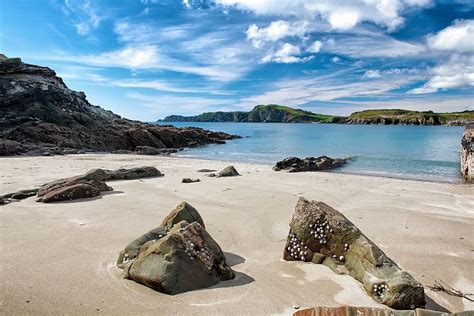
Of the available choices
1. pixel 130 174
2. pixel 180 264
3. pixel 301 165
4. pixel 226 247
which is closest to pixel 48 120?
pixel 130 174

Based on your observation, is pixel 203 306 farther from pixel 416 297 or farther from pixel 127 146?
pixel 127 146

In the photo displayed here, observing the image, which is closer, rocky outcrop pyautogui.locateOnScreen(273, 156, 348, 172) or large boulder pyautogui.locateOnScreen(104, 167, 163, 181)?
large boulder pyautogui.locateOnScreen(104, 167, 163, 181)

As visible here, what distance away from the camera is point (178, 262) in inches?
184

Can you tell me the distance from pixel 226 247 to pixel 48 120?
38.3 meters

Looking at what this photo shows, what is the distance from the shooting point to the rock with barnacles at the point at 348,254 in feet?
14.4

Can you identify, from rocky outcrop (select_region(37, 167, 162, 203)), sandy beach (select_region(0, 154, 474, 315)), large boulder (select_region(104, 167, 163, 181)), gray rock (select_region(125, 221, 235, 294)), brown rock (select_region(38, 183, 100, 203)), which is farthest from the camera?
large boulder (select_region(104, 167, 163, 181))

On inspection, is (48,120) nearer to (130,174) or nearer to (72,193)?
(130,174)

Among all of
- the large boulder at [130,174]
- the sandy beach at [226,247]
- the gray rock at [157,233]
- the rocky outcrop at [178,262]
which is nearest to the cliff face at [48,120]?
the large boulder at [130,174]

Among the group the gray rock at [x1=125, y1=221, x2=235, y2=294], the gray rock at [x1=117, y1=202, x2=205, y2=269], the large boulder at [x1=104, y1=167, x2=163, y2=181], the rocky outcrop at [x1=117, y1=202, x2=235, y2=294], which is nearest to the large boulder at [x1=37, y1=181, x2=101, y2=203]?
the large boulder at [x1=104, y1=167, x2=163, y2=181]

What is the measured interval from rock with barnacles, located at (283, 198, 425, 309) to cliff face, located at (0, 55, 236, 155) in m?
27.2

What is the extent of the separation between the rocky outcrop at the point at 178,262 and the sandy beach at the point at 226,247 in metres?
0.13

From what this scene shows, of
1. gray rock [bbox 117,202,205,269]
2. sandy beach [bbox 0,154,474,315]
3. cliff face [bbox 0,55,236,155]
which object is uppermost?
cliff face [bbox 0,55,236,155]

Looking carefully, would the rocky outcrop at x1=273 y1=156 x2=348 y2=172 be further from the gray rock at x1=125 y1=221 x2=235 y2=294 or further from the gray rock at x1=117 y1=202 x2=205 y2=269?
the gray rock at x1=125 y1=221 x2=235 y2=294

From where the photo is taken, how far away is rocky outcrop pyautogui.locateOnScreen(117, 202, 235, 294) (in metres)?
4.59
